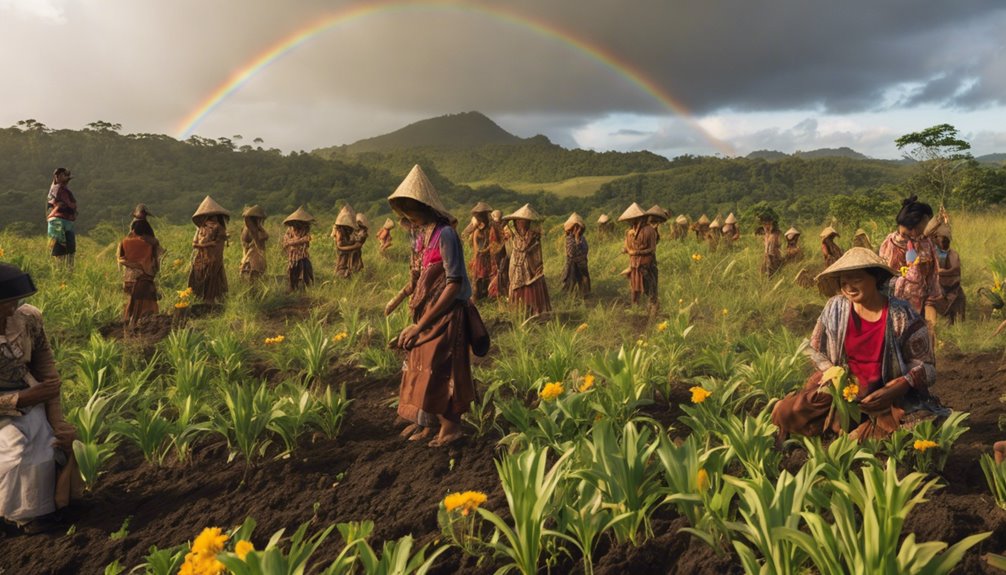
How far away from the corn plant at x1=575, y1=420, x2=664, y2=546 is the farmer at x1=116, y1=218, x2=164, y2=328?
6834 mm

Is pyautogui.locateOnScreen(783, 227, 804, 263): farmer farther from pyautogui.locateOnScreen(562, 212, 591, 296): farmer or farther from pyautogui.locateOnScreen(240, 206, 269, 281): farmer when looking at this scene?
pyautogui.locateOnScreen(240, 206, 269, 281): farmer

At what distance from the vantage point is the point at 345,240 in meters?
12.2

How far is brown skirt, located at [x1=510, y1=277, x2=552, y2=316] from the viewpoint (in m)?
9.27

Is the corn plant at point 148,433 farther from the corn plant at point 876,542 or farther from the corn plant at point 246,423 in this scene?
the corn plant at point 876,542

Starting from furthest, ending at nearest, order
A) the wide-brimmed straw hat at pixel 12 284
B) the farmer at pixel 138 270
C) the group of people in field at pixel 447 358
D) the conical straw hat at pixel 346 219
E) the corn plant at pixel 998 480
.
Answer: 1. the conical straw hat at pixel 346 219
2. the farmer at pixel 138 270
3. the group of people in field at pixel 447 358
4. the wide-brimmed straw hat at pixel 12 284
5. the corn plant at pixel 998 480

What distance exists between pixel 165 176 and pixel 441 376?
1841 inches

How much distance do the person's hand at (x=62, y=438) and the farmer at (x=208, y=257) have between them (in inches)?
243

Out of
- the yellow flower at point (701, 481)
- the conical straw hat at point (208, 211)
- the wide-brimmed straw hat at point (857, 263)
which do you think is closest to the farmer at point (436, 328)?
the yellow flower at point (701, 481)

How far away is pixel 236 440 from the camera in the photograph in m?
4.02

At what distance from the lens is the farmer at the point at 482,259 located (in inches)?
411

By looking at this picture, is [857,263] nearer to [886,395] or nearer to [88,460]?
[886,395]

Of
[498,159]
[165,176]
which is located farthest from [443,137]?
[165,176]

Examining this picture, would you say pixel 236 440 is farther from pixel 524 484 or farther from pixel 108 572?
pixel 524 484

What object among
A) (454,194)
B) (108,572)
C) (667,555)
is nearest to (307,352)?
(108,572)
